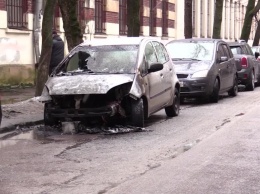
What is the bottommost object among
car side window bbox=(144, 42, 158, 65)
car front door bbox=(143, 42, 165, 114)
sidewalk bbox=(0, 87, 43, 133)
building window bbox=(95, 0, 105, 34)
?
sidewalk bbox=(0, 87, 43, 133)

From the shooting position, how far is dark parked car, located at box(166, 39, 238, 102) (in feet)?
49.0

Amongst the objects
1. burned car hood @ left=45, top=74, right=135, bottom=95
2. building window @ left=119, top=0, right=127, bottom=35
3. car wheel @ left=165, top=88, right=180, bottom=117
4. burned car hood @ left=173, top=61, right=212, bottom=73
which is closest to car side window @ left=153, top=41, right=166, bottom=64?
car wheel @ left=165, top=88, right=180, bottom=117

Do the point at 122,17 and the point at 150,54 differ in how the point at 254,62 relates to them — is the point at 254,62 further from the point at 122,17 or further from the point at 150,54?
the point at 150,54

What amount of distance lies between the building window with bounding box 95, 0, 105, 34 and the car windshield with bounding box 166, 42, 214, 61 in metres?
8.44

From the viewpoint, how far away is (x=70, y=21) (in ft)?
48.3

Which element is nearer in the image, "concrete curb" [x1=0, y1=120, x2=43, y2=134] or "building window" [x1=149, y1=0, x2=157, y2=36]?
"concrete curb" [x1=0, y1=120, x2=43, y2=134]

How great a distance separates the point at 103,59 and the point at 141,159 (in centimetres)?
353

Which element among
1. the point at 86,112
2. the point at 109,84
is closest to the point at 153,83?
the point at 109,84

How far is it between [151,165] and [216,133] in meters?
2.93

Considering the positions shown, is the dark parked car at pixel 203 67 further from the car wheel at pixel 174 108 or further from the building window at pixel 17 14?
the building window at pixel 17 14

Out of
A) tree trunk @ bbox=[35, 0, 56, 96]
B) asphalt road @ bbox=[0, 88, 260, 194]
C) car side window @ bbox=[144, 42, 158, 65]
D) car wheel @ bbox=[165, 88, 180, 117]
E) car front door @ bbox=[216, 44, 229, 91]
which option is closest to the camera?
asphalt road @ bbox=[0, 88, 260, 194]

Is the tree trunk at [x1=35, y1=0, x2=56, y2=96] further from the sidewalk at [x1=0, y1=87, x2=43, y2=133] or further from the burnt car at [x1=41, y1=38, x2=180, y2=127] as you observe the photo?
the burnt car at [x1=41, y1=38, x2=180, y2=127]

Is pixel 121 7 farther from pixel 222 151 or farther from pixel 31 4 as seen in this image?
pixel 222 151

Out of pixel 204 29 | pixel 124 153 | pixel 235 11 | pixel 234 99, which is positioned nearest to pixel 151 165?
pixel 124 153
